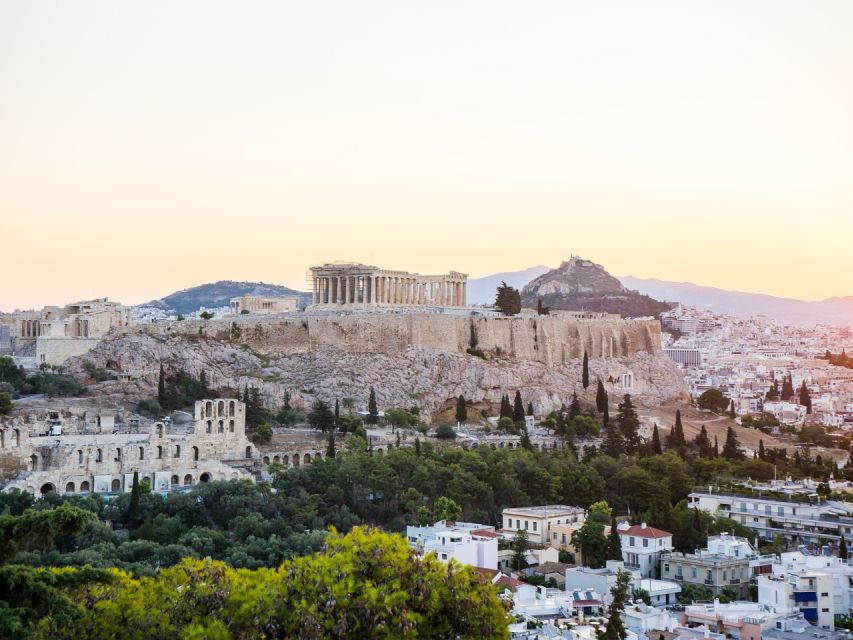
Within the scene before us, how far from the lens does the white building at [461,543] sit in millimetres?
33312

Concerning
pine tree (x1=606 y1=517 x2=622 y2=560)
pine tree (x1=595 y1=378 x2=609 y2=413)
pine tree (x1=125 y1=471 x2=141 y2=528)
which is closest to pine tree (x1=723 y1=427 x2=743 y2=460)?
pine tree (x1=595 y1=378 x2=609 y2=413)

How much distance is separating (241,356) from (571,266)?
8151cm

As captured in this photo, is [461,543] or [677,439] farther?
[677,439]

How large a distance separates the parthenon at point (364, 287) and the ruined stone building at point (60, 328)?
476 inches

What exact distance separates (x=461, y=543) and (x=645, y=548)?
5.96 metres

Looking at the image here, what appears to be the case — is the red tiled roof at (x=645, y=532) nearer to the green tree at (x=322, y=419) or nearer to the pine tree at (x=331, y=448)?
the pine tree at (x=331, y=448)

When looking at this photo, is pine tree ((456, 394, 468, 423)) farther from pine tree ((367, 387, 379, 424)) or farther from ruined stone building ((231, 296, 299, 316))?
ruined stone building ((231, 296, 299, 316))

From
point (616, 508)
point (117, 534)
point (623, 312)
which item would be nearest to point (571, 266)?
point (623, 312)

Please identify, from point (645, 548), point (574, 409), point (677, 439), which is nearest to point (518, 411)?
point (574, 409)

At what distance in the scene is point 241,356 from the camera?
56.9 m

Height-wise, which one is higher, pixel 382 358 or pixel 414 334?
pixel 414 334

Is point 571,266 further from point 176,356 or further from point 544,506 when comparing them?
point 544,506

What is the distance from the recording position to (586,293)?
12875 cm

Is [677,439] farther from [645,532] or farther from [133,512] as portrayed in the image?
[133,512]
